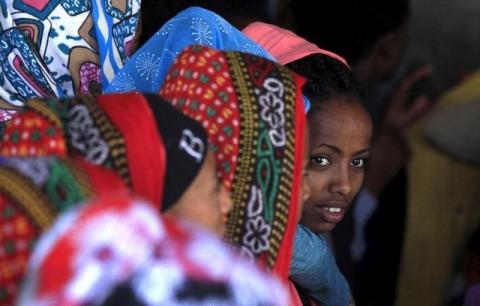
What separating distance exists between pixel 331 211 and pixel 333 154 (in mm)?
142

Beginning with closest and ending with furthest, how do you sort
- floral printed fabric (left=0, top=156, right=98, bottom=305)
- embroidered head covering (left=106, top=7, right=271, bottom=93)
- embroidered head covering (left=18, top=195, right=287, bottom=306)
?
embroidered head covering (left=18, top=195, right=287, bottom=306) → floral printed fabric (left=0, top=156, right=98, bottom=305) → embroidered head covering (left=106, top=7, right=271, bottom=93)

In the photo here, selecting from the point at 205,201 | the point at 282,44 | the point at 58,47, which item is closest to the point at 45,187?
the point at 205,201

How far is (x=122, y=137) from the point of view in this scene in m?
1.32

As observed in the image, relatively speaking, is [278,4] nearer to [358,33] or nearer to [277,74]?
[358,33]

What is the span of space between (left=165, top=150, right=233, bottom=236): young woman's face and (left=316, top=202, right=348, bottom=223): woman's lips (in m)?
0.99

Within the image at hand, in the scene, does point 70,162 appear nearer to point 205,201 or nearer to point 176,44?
point 205,201

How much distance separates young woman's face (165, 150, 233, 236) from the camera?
1364mm

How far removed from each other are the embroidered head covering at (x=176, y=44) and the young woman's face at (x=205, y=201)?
609 mm

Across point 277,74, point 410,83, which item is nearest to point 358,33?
point 410,83

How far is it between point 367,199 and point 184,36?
1806 millimetres

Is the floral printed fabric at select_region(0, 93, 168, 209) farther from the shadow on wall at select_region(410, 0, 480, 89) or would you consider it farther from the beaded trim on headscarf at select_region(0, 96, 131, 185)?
the shadow on wall at select_region(410, 0, 480, 89)

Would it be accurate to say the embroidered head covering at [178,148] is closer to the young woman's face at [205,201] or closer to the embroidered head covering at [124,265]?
the young woman's face at [205,201]

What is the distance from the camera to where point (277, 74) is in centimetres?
164

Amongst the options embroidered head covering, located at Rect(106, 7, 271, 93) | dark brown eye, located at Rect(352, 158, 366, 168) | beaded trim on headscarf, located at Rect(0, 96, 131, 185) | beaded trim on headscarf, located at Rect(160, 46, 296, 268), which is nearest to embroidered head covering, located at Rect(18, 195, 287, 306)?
beaded trim on headscarf, located at Rect(0, 96, 131, 185)
